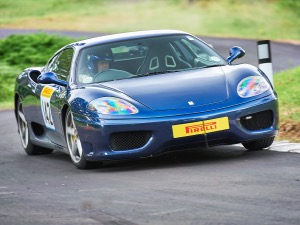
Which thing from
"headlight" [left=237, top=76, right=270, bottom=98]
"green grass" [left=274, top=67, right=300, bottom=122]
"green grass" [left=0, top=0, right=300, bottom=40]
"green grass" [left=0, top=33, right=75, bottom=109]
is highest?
"headlight" [left=237, top=76, right=270, bottom=98]

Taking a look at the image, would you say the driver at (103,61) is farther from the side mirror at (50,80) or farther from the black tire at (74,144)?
the black tire at (74,144)

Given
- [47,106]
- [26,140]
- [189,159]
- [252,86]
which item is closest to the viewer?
[252,86]

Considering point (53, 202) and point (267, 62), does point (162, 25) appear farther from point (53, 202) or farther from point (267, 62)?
point (53, 202)

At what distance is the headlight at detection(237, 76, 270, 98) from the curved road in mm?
576

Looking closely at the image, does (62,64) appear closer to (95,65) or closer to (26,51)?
(95,65)

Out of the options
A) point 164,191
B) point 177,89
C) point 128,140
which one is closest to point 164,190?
point 164,191

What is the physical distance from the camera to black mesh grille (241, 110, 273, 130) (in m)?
9.11

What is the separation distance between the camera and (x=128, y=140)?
29.6 feet

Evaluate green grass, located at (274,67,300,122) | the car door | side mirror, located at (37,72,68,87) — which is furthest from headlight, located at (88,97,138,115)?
green grass, located at (274,67,300,122)

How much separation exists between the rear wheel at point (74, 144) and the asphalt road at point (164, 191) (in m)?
0.10

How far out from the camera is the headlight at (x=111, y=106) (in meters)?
8.97

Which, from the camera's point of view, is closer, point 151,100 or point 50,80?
point 151,100

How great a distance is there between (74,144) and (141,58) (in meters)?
1.17

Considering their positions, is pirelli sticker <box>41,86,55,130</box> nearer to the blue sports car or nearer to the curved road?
the blue sports car
